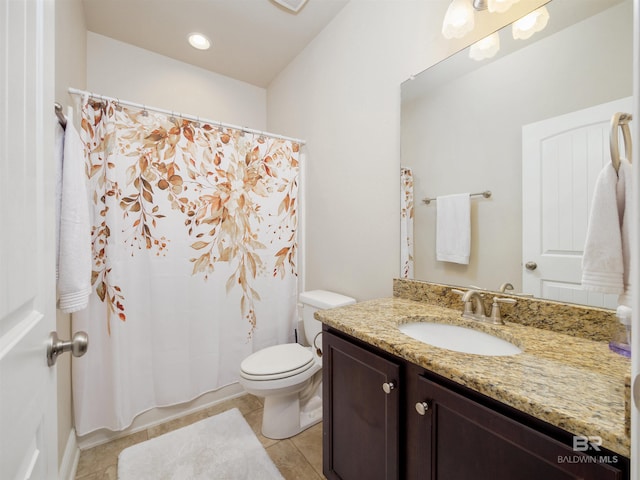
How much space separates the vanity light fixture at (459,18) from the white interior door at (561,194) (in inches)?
19.8

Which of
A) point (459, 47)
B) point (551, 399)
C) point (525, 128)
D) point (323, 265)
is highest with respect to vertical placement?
point (459, 47)

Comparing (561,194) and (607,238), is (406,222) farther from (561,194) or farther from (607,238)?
(607,238)

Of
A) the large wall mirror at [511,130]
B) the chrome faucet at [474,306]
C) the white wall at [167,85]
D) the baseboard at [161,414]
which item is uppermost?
the white wall at [167,85]

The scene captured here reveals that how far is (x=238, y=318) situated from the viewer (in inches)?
75.9

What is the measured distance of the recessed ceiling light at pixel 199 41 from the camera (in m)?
1.98

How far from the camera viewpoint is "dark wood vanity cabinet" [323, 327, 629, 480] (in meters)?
0.55

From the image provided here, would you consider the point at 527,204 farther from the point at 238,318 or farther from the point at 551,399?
the point at 238,318

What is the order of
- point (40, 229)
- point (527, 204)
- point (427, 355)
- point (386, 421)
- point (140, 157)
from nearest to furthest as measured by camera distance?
1. point (40, 229)
2. point (427, 355)
3. point (386, 421)
4. point (527, 204)
5. point (140, 157)

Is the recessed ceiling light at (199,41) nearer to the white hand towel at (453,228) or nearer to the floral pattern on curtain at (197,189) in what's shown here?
the floral pattern on curtain at (197,189)

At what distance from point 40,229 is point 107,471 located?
152cm

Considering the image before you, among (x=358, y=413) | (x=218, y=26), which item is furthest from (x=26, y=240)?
(x=218, y=26)

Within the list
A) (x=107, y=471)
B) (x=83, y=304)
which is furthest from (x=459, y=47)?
(x=107, y=471)

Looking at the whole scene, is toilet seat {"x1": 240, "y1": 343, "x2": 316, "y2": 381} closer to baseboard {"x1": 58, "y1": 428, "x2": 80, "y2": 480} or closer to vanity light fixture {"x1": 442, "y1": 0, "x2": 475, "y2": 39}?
baseboard {"x1": 58, "y1": 428, "x2": 80, "y2": 480}

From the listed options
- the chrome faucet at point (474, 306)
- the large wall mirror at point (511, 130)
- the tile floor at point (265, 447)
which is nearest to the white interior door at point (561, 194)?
the large wall mirror at point (511, 130)
